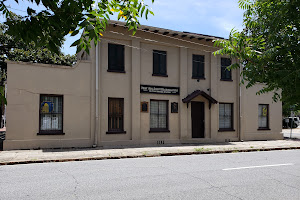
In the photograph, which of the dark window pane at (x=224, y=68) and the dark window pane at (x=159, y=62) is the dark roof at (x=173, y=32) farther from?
the dark window pane at (x=224, y=68)

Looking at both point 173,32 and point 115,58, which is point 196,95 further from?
point 115,58

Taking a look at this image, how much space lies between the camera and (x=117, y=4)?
3.31 m

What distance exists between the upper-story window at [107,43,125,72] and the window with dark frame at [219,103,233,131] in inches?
293

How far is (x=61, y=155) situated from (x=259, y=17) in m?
10.3

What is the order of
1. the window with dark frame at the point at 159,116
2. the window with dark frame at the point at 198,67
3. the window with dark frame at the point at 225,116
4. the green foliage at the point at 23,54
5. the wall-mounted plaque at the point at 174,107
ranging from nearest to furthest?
the window with dark frame at the point at 159,116 < the wall-mounted plaque at the point at 174,107 < the window with dark frame at the point at 198,67 < the window with dark frame at the point at 225,116 < the green foliage at the point at 23,54

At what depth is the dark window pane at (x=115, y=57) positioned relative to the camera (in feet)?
51.4

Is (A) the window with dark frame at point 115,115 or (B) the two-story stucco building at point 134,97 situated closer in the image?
(B) the two-story stucco building at point 134,97

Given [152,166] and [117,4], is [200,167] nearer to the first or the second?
[152,166]

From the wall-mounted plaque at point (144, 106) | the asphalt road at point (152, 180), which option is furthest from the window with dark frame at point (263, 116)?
the asphalt road at point (152, 180)

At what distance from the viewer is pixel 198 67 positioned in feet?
59.5

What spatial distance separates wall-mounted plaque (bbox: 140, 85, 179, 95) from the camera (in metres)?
16.3

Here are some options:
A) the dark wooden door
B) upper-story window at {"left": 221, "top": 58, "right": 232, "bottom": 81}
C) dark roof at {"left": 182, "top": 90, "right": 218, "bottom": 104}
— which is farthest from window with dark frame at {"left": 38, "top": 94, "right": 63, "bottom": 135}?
upper-story window at {"left": 221, "top": 58, "right": 232, "bottom": 81}

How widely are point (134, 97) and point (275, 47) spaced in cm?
1289

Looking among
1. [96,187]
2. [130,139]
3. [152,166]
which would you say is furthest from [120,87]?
[96,187]
